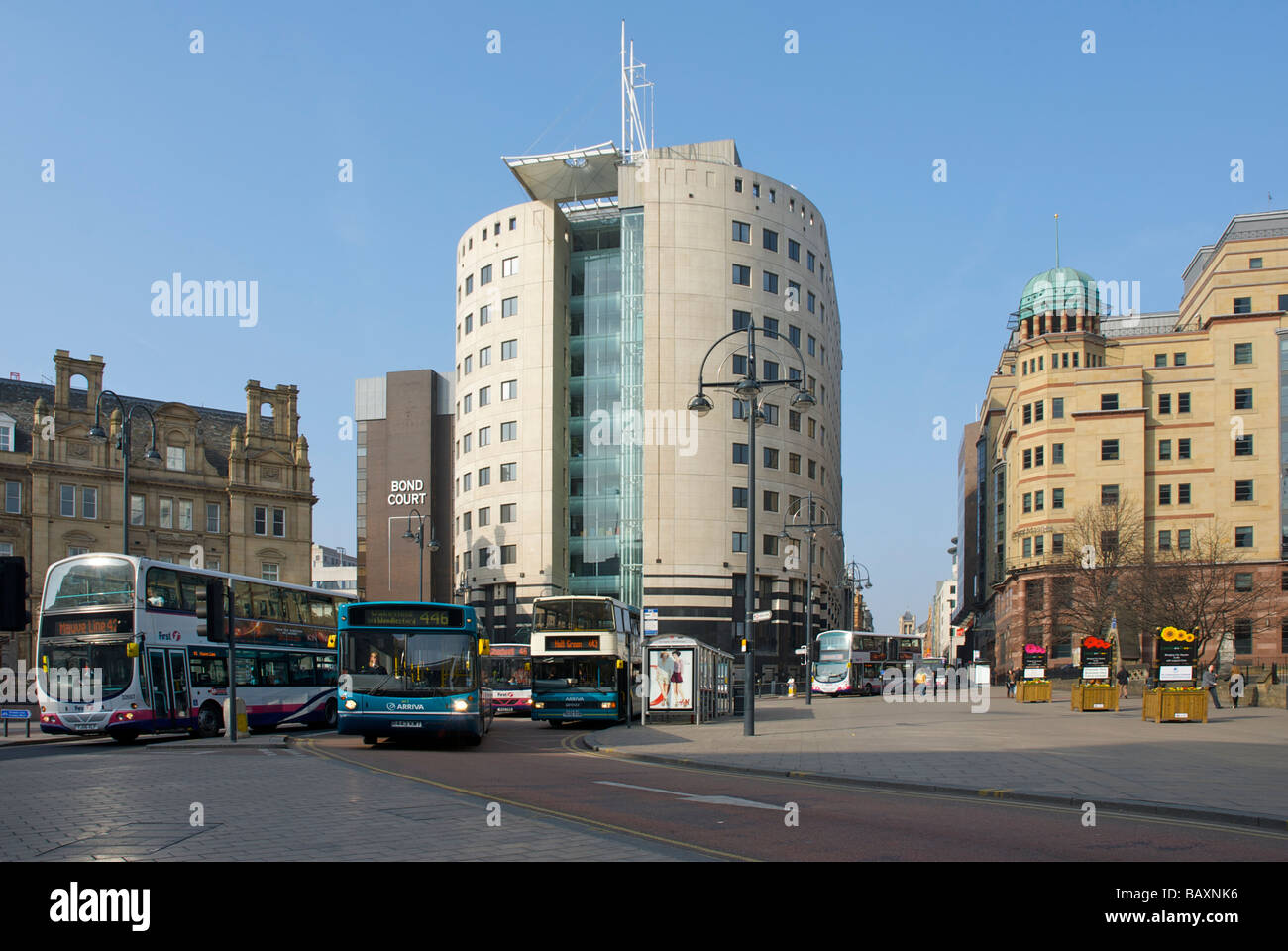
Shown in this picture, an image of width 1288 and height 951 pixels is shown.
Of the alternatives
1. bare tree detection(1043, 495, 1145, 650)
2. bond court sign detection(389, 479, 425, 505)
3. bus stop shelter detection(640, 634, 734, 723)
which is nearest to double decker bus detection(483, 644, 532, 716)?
bus stop shelter detection(640, 634, 734, 723)

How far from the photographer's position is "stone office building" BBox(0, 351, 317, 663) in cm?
6262

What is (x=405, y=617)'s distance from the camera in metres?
22.5

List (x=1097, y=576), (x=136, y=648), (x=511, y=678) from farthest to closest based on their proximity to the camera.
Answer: (x=1097, y=576)
(x=511, y=678)
(x=136, y=648)

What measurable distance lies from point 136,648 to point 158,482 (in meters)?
47.1

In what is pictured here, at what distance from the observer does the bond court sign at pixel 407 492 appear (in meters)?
103

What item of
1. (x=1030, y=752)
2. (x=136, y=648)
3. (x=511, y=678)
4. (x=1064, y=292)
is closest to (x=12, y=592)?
(x=136, y=648)

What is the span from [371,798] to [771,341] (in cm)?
6455

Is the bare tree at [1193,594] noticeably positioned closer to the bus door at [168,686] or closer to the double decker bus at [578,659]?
the double decker bus at [578,659]

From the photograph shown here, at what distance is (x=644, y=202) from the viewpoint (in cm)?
7431

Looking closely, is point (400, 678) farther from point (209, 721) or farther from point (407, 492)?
point (407, 492)

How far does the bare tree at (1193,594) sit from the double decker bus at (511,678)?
2895 cm

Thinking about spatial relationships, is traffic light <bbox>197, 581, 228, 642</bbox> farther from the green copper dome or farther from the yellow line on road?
the green copper dome
